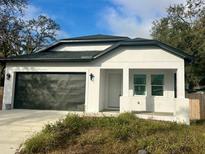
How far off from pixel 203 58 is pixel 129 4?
1148cm

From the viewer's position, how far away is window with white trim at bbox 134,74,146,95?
15.9m

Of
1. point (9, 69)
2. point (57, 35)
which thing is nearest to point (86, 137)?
point (9, 69)

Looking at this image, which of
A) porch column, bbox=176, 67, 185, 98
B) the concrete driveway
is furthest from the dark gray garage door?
porch column, bbox=176, 67, 185, 98

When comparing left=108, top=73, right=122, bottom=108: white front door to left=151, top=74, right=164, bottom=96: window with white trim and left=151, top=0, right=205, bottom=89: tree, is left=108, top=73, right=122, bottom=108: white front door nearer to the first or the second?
left=151, top=74, right=164, bottom=96: window with white trim

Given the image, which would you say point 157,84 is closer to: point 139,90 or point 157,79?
point 157,79

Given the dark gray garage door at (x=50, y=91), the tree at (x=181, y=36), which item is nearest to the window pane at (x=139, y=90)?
the dark gray garage door at (x=50, y=91)

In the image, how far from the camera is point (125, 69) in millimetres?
14781

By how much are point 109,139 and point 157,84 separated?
8724 millimetres


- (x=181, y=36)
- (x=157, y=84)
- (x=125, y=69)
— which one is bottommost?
(x=157, y=84)

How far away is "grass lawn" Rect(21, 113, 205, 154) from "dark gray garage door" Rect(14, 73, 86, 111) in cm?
658

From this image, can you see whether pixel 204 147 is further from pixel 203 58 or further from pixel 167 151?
pixel 203 58

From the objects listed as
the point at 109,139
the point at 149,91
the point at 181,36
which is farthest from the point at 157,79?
the point at 181,36

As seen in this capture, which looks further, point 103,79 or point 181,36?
point 181,36

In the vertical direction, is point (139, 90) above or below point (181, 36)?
below
